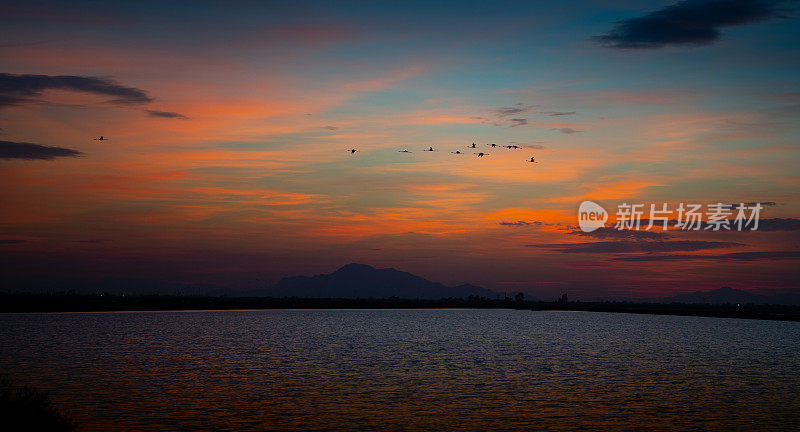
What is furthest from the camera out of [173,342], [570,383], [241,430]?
[173,342]

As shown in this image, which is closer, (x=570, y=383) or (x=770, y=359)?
(x=570, y=383)

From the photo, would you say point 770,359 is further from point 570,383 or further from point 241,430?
point 241,430

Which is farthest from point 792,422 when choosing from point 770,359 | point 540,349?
point 540,349

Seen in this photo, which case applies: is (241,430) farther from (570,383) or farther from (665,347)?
(665,347)

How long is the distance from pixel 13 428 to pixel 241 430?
33.9 feet

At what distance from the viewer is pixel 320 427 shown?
36.2m

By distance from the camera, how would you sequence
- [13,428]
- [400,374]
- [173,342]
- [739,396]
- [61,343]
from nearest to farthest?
[13,428] < [739,396] < [400,374] < [61,343] < [173,342]

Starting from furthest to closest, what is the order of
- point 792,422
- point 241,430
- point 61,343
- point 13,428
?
point 61,343 → point 792,422 → point 241,430 → point 13,428

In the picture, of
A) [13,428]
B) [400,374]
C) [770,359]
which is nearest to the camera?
[13,428]

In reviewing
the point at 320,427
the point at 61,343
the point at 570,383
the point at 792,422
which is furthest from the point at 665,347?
the point at 61,343

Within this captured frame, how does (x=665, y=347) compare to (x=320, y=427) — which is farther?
(x=665, y=347)

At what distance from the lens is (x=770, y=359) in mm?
83938

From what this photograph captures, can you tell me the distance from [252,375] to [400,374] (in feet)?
42.3

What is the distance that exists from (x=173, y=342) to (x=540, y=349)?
5406cm
